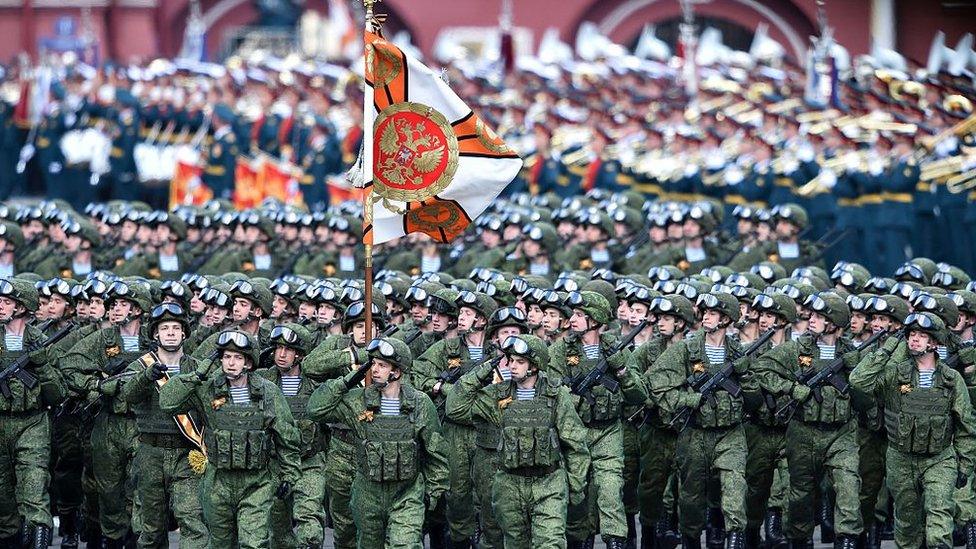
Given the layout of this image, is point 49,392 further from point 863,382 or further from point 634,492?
point 863,382

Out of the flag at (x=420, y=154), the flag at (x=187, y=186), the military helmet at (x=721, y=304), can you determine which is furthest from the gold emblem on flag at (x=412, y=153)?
the flag at (x=187, y=186)

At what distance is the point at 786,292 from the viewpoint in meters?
19.5

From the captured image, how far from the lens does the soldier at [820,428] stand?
18453 millimetres

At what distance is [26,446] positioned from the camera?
60.5 feet

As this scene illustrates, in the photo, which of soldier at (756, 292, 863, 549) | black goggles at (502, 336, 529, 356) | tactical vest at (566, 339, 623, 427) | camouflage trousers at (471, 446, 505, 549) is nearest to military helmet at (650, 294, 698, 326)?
soldier at (756, 292, 863, 549)

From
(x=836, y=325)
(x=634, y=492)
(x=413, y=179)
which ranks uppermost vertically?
(x=413, y=179)

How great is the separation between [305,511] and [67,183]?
20774 mm

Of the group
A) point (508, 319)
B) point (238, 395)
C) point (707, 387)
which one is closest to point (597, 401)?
point (707, 387)

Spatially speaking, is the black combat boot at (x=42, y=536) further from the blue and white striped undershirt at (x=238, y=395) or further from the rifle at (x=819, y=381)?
the rifle at (x=819, y=381)

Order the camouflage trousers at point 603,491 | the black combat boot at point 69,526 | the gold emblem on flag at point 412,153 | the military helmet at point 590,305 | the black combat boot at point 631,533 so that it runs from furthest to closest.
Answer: the black combat boot at point 69,526, the black combat boot at point 631,533, the military helmet at point 590,305, the camouflage trousers at point 603,491, the gold emblem on flag at point 412,153

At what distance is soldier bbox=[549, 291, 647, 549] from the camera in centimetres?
1778

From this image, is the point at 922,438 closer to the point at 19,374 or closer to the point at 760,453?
the point at 760,453

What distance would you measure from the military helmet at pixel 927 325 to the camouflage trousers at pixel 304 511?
4.35 meters

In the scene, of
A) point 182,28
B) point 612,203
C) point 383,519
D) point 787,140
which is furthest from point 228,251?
point 182,28
